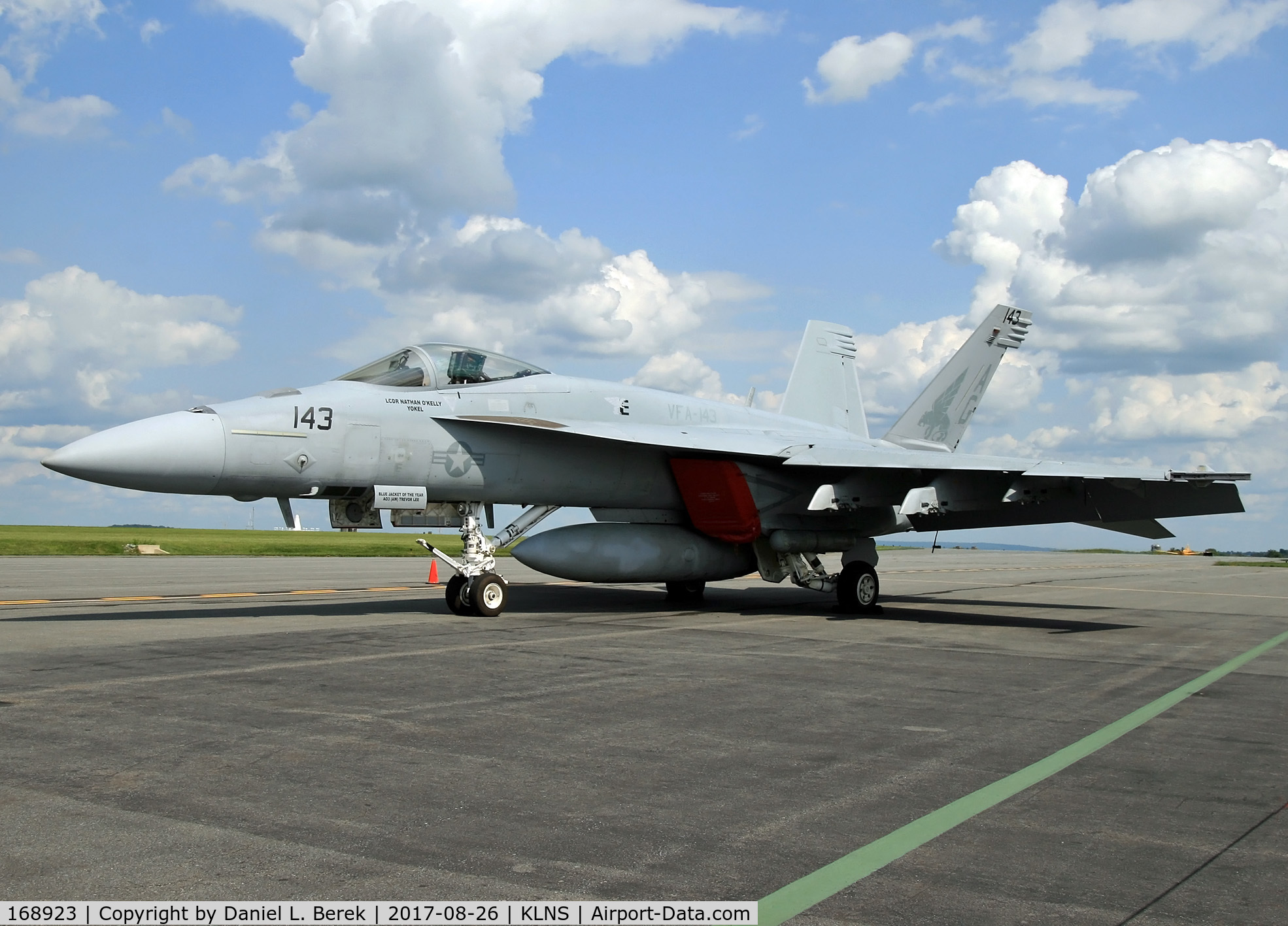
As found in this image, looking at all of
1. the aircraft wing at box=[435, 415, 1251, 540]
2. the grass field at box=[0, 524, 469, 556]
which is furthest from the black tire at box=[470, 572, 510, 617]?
the grass field at box=[0, 524, 469, 556]

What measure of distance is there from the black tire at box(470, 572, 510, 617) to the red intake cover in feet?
10.4

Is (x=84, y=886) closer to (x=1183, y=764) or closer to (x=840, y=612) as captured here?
(x=1183, y=764)

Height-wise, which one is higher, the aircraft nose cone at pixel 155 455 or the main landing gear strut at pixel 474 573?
the aircraft nose cone at pixel 155 455

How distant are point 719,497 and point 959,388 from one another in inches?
249

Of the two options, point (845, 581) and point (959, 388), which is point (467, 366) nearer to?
point (845, 581)

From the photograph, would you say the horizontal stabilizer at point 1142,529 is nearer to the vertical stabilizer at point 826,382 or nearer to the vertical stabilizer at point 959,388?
the vertical stabilizer at point 959,388

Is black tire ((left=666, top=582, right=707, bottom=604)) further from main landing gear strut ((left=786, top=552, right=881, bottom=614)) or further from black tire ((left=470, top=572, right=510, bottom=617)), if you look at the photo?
black tire ((left=470, top=572, right=510, bottom=617))

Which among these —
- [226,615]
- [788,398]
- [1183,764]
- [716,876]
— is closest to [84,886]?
[716,876]

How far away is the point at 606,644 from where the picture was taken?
30.9 feet

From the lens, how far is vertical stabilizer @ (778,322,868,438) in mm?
18734

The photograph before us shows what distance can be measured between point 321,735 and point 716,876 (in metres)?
2.70

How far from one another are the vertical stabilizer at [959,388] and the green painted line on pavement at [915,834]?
11.8 meters
